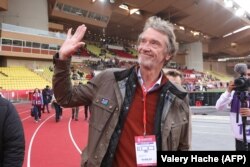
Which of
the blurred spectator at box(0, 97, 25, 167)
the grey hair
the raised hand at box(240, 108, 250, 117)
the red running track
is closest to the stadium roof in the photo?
the red running track

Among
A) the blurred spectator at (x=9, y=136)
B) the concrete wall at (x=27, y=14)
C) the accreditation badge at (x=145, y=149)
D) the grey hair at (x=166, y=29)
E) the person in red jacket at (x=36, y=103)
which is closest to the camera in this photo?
the accreditation badge at (x=145, y=149)

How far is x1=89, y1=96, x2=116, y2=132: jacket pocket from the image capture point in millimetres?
2008

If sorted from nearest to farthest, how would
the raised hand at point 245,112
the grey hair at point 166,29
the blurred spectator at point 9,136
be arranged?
the grey hair at point 166,29, the blurred spectator at point 9,136, the raised hand at point 245,112

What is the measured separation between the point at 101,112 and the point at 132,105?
0.20m

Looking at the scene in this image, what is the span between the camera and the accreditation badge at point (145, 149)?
6.48ft

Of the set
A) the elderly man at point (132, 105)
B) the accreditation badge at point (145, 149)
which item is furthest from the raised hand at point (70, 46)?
the accreditation badge at point (145, 149)

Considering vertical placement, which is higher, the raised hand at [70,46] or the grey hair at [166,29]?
the grey hair at [166,29]

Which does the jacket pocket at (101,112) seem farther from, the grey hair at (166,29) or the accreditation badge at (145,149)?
the grey hair at (166,29)

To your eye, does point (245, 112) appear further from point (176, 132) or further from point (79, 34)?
point (79, 34)

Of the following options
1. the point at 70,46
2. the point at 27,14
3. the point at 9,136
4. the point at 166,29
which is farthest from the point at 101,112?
the point at 27,14

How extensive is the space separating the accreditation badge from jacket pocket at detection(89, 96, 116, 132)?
23cm

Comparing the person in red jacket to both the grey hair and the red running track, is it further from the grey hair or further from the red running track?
the grey hair

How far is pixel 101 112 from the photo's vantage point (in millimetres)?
A: 2033

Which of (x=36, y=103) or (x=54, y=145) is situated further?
(x=36, y=103)
